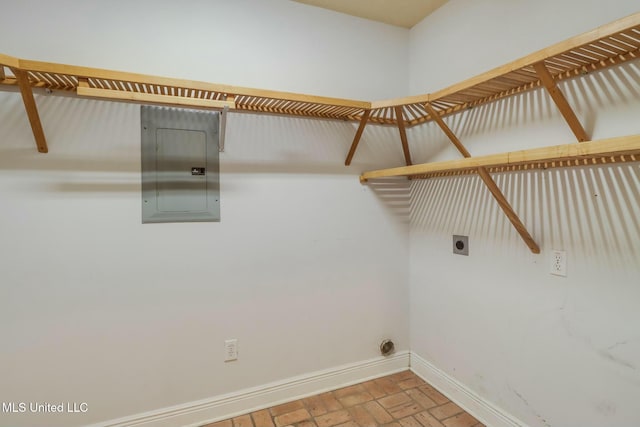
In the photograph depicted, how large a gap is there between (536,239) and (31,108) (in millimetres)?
2221

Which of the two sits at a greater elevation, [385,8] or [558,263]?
[385,8]

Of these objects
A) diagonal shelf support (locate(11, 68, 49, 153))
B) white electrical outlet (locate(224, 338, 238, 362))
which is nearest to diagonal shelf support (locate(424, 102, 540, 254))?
white electrical outlet (locate(224, 338, 238, 362))

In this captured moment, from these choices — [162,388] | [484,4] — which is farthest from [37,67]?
[484,4]

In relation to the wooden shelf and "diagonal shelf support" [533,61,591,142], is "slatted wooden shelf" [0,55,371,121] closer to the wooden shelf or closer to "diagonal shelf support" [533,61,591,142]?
the wooden shelf

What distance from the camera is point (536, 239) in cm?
147

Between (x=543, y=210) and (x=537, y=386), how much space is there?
793mm

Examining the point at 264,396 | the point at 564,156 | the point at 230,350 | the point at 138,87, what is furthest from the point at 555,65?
the point at 264,396

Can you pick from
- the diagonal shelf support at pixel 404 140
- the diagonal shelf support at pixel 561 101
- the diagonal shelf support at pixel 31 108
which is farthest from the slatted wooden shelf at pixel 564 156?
the diagonal shelf support at pixel 31 108

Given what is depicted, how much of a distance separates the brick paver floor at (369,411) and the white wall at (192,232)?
18cm

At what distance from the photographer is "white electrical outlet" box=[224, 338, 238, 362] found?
1794 mm

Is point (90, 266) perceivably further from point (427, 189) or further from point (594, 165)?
point (594, 165)

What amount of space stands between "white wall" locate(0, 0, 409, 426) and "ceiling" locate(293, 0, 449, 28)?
0.07 m

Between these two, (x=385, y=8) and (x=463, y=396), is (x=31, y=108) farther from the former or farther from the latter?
(x=463, y=396)

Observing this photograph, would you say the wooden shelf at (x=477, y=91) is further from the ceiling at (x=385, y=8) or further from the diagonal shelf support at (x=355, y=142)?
the ceiling at (x=385, y=8)
